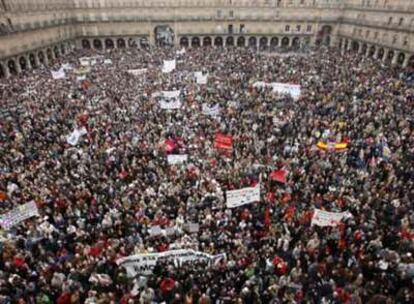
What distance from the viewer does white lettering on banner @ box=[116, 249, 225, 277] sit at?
407 inches

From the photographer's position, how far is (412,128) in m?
18.8

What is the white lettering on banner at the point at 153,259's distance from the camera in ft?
33.9

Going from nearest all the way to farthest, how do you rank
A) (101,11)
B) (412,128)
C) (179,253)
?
(179,253) < (412,128) < (101,11)

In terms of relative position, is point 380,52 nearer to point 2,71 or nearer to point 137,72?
point 137,72

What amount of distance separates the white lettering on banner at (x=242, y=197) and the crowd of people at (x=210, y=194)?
323 mm

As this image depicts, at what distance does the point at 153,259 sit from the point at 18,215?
5446 millimetres

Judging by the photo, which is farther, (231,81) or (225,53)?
(225,53)

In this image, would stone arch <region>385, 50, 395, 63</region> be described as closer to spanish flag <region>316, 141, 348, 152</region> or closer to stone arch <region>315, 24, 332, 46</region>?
stone arch <region>315, 24, 332, 46</region>

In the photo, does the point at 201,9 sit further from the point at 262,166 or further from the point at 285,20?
the point at 262,166

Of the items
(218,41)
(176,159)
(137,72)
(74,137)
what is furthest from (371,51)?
(74,137)

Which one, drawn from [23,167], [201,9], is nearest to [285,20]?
[201,9]

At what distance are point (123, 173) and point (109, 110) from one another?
8.70 metres

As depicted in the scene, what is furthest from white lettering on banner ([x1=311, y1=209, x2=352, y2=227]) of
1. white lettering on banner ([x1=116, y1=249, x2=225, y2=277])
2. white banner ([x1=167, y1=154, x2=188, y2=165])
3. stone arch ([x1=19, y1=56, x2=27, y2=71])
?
stone arch ([x1=19, y1=56, x2=27, y2=71])

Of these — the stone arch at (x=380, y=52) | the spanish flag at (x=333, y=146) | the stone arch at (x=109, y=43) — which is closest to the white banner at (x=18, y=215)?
the spanish flag at (x=333, y=146)
